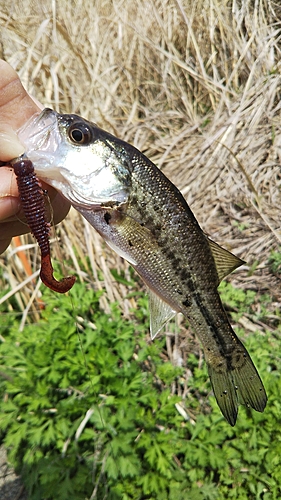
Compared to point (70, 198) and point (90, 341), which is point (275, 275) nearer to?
point (90, 341)

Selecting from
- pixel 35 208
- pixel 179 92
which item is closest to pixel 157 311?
pixel 35 208

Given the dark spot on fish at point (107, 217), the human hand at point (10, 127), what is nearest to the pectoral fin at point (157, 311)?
the dark spot on fish at point (107, 217)

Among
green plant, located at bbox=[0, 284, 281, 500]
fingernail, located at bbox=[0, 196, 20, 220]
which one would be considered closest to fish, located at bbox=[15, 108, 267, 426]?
fingernail, located at bbox=[0, 196, 20, 220]

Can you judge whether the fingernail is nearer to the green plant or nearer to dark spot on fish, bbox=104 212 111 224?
dark spot on fish, bbox=104 212 111 224

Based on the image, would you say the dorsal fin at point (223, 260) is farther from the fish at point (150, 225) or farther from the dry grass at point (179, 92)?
the dry grass at point (179, 92)

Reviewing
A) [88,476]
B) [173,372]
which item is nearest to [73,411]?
[88,476]

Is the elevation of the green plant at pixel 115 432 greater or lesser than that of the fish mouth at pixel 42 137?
lesser
